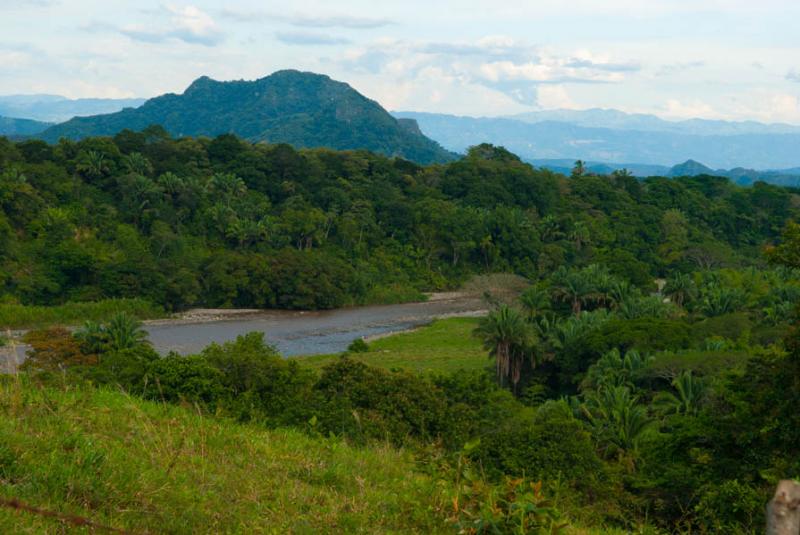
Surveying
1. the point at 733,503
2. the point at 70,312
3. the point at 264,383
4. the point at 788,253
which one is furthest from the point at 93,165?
the point at 733,503

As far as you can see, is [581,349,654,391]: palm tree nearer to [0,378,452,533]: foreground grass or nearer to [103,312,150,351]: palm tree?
[103,312,150,351]: palm tree

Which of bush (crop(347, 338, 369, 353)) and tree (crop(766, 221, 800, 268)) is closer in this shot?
tree (crop(766, 221, 800, 268))

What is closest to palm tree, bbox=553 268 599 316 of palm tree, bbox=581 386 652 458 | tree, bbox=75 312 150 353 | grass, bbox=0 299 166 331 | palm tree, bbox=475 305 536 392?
palm tree, bbox=475 305 536 392

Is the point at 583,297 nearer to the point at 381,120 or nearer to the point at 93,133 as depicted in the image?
the point at 381,120

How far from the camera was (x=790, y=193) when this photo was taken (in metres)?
91.9

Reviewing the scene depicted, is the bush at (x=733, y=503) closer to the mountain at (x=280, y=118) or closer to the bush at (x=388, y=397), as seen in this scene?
the bush at (x=388, y=397)

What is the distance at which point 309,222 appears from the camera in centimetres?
6644

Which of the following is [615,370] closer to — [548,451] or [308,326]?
[548,451]

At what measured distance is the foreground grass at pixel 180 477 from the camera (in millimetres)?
4980

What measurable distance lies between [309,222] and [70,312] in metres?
22.0

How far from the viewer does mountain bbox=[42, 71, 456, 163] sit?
157750 millimetres

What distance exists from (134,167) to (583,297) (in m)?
37.6

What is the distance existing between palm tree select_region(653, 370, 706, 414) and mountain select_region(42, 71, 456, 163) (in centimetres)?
12851

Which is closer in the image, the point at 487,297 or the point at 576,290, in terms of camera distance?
the point at 576,290
